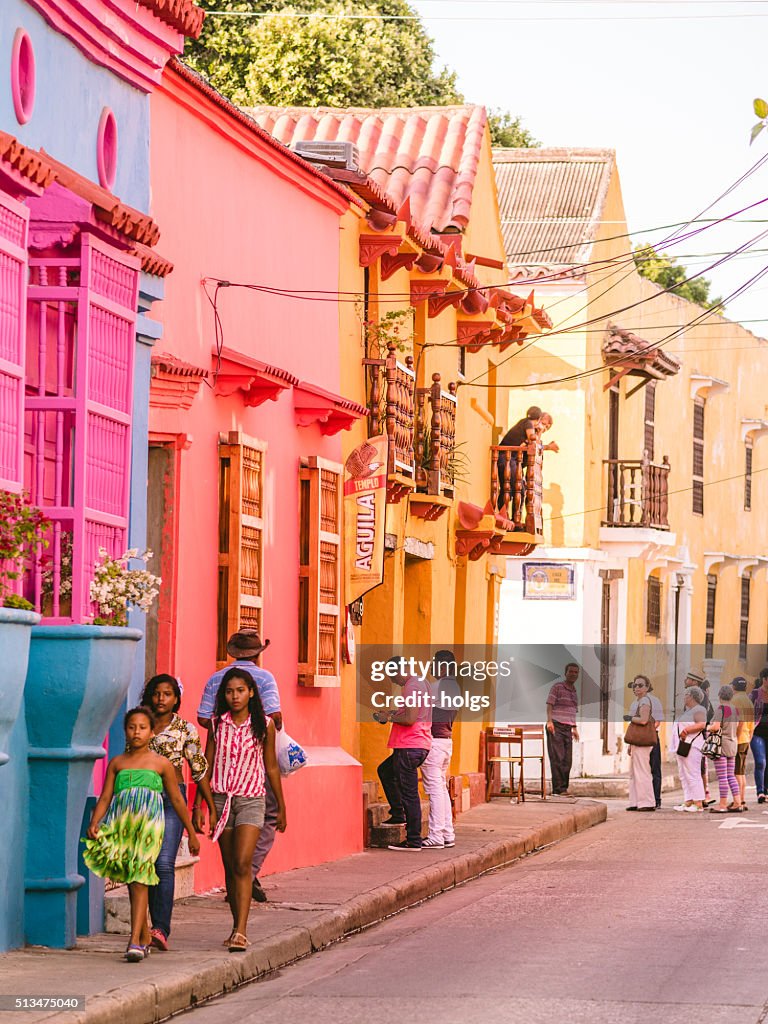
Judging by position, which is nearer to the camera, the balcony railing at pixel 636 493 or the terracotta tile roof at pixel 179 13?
the terracotta tile roof at pixel 179 13

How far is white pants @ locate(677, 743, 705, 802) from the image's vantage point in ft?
80.8

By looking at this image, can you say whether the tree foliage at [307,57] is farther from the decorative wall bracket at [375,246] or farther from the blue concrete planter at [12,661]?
the blue concrete planter at [12,661]

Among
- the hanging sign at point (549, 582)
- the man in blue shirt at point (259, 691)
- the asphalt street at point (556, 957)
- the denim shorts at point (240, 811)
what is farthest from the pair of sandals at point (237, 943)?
the hanging sign at point (549, 582)

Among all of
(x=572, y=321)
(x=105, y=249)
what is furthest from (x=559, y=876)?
(x=572, y=321)

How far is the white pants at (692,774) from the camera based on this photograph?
80.8 feet

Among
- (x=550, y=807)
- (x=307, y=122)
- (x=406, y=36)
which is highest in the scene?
(x=406, y=36)

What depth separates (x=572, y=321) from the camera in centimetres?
3117

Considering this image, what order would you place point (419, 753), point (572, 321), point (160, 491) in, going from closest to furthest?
point (160, 491) → point (419, 753) → point (572, 321)

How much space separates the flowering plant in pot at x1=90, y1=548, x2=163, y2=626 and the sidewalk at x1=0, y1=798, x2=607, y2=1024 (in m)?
1.90

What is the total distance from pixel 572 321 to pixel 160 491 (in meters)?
17.9

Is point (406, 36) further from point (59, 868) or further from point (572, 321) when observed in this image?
point (59, 868)

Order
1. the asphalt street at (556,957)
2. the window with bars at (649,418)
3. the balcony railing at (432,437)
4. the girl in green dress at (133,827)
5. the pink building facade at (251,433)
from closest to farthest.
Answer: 1. the asphalt street at (556,957)
2. the girl in green dress at (133,827)
3. the pink building facade at (251,433)
4. the balcony railing at (432,437)
5. the window with bars at (649,418)

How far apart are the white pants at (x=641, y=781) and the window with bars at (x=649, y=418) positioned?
10.1m

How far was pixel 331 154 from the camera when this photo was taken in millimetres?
18703
